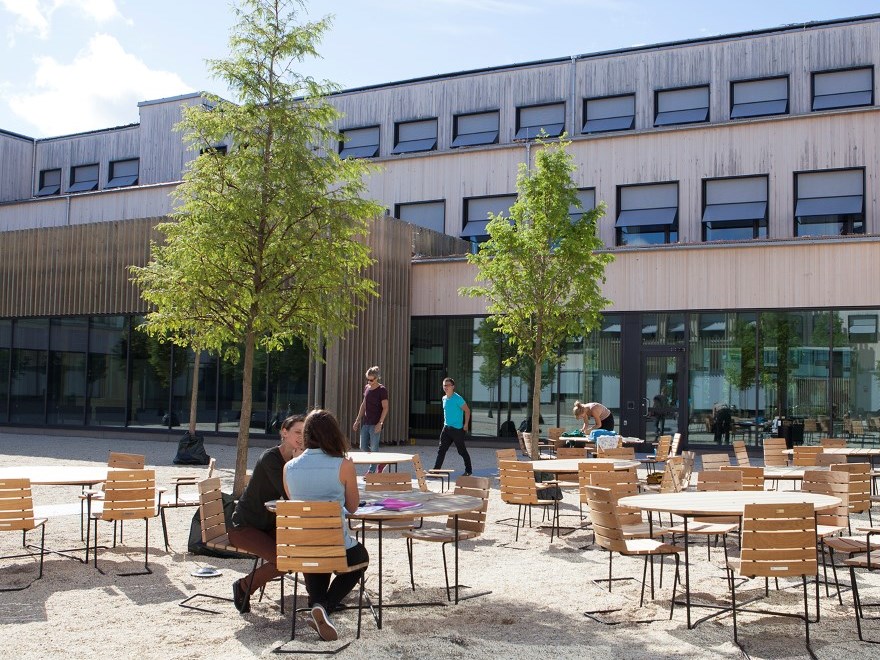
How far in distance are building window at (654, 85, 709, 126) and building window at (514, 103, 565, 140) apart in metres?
2.82

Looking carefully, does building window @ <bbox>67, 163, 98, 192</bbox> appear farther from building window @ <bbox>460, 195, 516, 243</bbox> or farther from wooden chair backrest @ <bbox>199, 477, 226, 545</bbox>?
wooden chair backrest @ <bbox>199, 477, 226, 545</bbox>

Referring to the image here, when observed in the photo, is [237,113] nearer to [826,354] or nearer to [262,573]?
[262,573]

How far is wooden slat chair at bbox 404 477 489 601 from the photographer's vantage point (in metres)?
7.59

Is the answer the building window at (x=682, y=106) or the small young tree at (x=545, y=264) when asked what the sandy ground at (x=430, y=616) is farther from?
the building window at (x=682, y=106)

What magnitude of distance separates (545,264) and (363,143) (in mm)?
16589

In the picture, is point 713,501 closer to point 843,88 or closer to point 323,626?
point 323,626

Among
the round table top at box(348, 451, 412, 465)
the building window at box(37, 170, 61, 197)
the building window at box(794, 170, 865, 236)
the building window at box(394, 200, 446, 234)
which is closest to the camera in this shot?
the round table top at box(348, 451, 412, 465)

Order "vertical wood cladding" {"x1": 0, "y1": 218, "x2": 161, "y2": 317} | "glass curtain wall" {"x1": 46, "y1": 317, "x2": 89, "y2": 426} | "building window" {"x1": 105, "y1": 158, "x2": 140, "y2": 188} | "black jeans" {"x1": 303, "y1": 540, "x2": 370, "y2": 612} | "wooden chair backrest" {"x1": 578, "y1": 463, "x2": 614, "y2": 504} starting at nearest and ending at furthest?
1. "black jeans" {"x1": 303, "y1": 540, "x2": 370, "y2": 612}
2. "wooden chair backrest" {"x1": 578, "y1": 463, "x2": 614, "y2": 504}
3. "vertical wood cladding" {"x1": 0, "y1": 218, "x2": 161, "y2": 317}
4. "glass curtain wall" {"x1": 46, "y1": 317, "x2": 89, "y2": 426}
5. "building window" {"x1": 105, "y1": 158, "x2": 140, "y2": 188}

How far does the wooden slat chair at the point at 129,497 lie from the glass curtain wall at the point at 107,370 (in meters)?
16.8

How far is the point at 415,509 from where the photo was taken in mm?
6844

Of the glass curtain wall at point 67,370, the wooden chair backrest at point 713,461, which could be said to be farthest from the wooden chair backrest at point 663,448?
the glass curtain wall at point 67,370

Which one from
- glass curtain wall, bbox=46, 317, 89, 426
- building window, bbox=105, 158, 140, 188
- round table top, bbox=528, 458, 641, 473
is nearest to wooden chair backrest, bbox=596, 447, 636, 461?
round table top, bbox=528, 458, 641, 473

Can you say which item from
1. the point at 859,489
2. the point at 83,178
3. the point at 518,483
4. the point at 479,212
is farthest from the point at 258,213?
the point at 83,178

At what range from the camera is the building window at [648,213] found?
24.7 meters
